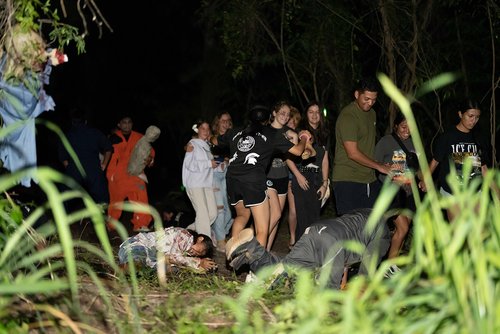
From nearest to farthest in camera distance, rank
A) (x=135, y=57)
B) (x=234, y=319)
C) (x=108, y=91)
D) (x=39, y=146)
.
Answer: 1. (x=234, y=319)
2. (x=39, y=146)
3. (x=108, y=91)
4. (x=135, y=57)

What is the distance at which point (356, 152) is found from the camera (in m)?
9.46

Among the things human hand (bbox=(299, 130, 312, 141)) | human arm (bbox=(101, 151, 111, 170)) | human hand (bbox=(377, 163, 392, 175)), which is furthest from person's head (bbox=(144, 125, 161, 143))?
human hand (bbox=(377, 163, 392, 175))

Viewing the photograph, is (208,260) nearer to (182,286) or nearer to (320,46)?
(182,286)

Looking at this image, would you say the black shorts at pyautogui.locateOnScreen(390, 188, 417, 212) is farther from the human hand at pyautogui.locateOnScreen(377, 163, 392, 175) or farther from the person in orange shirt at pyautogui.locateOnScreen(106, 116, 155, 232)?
the person in orange shirt at pyautogui.locateOnScreen(106, 116, 155, 232)

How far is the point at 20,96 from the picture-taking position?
259 inches

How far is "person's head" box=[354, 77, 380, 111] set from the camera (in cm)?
948

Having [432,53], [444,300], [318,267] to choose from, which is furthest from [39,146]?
[444,300]

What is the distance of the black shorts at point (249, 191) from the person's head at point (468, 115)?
2008 mm

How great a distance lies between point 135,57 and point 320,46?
11791 mm

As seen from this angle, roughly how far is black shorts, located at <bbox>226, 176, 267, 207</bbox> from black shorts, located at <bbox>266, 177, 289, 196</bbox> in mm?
746

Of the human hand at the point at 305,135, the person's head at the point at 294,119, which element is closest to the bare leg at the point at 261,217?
the human hand at the point at 305,135

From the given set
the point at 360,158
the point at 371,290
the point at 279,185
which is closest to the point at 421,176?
the point at 360,158

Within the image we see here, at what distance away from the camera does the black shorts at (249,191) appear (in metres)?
9.20

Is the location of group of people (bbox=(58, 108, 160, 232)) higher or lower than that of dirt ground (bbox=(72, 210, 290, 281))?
higher
